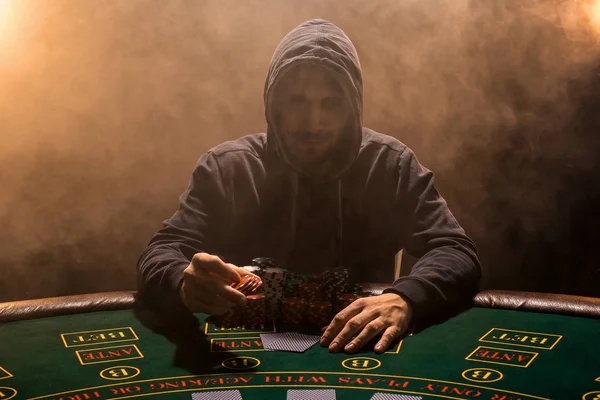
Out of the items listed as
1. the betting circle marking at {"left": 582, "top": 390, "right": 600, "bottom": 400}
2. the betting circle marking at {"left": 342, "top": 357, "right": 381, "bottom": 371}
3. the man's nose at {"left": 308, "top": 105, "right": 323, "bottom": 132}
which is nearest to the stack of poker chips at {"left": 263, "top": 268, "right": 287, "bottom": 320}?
the betting circle marking at {"left": 342, "top": 357, "right": 381, "bottom": 371}

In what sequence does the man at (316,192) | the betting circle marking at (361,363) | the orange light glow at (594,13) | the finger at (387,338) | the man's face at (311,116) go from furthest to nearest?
the orange light glow at (594,13), the man's face at (311,116), the man at (316,192), the finger at (387,338), the betting circle marking at (361,363)

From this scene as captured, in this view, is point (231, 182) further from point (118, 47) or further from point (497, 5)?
point (497, 5)

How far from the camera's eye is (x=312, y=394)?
5.68ft

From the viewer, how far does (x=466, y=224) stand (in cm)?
414

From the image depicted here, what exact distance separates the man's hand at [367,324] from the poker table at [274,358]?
0.04m

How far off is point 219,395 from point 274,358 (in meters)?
0.33

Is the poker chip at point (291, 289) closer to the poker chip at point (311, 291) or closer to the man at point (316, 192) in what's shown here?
the poker chip at point (311, 291)

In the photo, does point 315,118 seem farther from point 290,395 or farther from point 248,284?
point 290,395

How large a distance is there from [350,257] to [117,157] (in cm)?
167

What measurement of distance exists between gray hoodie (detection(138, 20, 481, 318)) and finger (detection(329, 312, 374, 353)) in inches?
26.8

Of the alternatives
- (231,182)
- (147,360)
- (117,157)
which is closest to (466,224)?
(231,182)

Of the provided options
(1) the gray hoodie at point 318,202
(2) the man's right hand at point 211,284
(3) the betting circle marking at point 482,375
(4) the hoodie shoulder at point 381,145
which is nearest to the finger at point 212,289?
(2) the man's right hand at point 211,284

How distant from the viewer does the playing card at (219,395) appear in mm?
1721

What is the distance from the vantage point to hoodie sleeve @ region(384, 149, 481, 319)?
2467 millimetres
